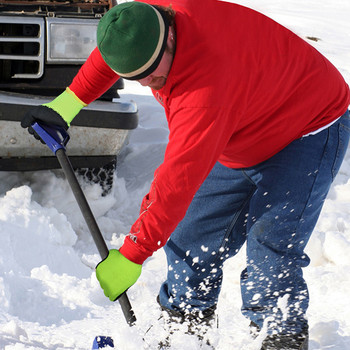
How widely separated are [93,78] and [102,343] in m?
1.06

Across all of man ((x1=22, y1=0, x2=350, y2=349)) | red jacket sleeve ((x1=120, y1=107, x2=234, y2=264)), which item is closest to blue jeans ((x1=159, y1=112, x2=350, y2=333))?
man ((x1=22, y1=0, x2=350, y2=349))

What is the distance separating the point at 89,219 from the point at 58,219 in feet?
3.66

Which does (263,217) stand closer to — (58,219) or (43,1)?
(58,219)

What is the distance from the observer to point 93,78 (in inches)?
102

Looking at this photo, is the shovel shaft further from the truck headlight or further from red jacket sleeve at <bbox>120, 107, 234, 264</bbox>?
the truck headlight

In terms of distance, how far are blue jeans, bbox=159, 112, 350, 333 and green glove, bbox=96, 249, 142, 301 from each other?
0.42 m

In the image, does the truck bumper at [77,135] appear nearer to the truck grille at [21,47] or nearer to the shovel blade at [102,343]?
the truck grille at [21,47]

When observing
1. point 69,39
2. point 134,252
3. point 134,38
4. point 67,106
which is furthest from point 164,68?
point 69,39

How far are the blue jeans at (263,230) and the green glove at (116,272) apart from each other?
1.39 feet

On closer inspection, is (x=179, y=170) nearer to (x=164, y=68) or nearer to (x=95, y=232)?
(x=164, y=68)

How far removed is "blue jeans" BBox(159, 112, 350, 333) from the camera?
7.65 feet

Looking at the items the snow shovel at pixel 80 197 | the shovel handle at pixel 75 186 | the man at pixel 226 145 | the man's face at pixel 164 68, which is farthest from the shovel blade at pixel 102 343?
the man's face at pixel 164 68

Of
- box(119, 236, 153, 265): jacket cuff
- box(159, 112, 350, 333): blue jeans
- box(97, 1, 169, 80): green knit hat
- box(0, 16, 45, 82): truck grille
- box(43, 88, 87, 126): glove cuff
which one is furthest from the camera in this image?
box(0, 16, 45, 82): truck grille

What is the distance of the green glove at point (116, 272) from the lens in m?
2.16
